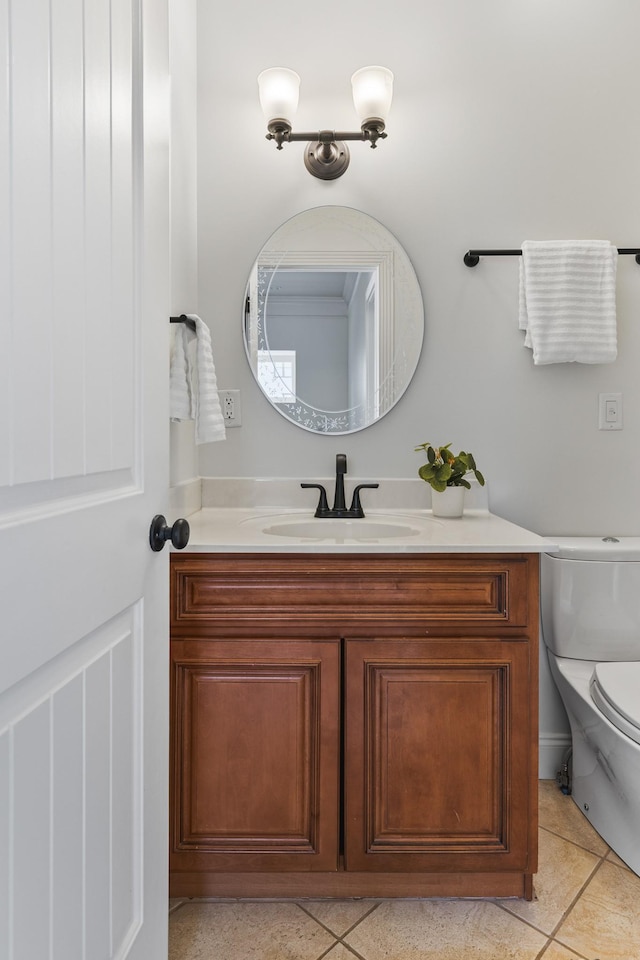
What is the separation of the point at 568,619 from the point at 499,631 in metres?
0.51

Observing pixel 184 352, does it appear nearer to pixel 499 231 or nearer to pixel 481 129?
pixel 499 231

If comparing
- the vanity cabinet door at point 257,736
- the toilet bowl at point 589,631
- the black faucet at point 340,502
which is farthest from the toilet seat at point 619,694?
the black faucet at point 340,502

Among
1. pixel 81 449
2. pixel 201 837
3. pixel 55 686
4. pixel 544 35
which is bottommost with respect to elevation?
pixel 201 837

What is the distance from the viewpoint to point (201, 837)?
1.25 metres

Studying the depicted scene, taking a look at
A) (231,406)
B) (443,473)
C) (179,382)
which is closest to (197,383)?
(179,382)

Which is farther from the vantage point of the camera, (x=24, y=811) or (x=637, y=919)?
(x=637, y=919)

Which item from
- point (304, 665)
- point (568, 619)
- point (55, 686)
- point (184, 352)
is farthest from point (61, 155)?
point (568, 619)

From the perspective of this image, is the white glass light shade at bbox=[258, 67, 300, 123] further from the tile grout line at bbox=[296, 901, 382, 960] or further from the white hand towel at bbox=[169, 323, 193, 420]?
the tile grout line at bbox=[296, 901, 382, 960]

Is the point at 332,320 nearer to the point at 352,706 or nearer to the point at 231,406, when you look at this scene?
the point at 231,406

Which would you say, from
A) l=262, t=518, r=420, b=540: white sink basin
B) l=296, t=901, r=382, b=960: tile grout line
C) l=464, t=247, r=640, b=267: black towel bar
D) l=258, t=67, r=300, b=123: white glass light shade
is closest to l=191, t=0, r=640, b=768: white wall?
l=464, t=247, r=640, b=267: black towel bar

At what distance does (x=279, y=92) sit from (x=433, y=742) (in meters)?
1.76

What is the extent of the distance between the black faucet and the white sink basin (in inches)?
1.3

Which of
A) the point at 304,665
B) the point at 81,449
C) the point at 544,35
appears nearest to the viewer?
the point at 81,449

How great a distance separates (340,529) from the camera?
1.63 m
